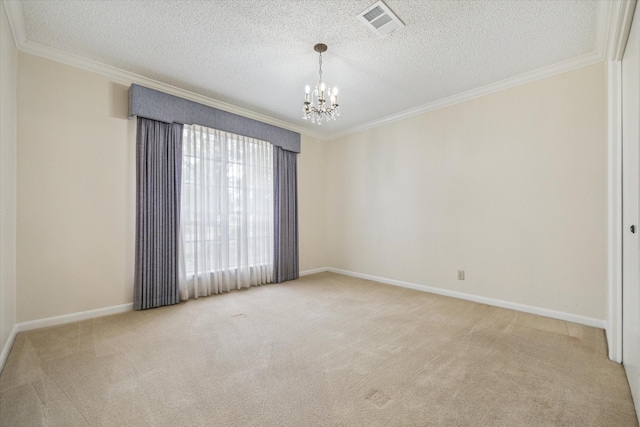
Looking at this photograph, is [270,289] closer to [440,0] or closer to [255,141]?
[255,141]

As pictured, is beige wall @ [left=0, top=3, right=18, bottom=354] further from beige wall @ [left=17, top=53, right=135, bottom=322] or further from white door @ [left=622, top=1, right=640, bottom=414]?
white door @ [left=622, top=1, right=640, bottom=414]

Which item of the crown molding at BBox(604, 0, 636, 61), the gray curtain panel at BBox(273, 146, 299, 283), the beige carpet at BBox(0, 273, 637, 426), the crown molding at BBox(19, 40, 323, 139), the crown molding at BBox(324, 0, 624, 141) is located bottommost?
the beige carpet at BBox(0, 273, 637, 426)

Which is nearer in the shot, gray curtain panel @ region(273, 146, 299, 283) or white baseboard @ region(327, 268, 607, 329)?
white baseboard @ region(327, 268, 607, 329)

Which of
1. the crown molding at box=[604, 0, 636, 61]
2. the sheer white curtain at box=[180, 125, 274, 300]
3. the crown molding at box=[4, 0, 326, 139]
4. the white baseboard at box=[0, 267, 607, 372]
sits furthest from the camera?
the sheer white curtain at box=[180, 125, 274, 300]

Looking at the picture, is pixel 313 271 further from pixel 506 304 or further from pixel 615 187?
pixel 615 187

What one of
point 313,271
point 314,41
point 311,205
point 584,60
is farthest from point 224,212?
point 584,60

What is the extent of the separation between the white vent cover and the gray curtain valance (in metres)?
2.48

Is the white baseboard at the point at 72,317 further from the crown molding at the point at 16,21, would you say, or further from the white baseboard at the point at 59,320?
the crown molding at the point at 16,21

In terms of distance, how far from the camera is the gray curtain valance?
3.26m

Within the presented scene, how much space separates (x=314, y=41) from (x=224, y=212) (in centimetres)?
257

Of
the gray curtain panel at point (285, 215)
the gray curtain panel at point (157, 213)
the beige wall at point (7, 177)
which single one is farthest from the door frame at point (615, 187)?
the beige wall at point (7, 177)

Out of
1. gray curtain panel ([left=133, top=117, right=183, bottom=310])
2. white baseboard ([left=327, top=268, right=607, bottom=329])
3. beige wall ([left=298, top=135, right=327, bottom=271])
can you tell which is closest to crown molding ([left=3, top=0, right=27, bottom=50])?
gray curtain panel ([left=133, top=117, right=183, bottom=310])

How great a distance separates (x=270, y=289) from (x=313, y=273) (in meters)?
1.29

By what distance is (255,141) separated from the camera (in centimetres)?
454
